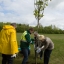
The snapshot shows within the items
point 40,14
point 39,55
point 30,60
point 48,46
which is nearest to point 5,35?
point 48,46

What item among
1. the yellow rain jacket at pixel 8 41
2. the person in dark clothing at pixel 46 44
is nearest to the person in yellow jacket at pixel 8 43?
the yellow rain jacket at pixel 8 41

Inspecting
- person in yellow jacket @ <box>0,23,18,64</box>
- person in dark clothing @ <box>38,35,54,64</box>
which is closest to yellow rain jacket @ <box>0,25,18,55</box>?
person in yellow jacket @ <box>0,23,18,64</box>

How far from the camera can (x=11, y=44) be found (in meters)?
8.43

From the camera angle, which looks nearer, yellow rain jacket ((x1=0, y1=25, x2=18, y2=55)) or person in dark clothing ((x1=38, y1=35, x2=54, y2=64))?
yellow rain jacket ((x1=0, y1=25, x2=18, y2=55))

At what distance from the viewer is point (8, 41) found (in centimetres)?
859

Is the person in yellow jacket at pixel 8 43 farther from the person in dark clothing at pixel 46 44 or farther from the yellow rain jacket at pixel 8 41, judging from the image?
the person in dark clothing at pixel 46 44

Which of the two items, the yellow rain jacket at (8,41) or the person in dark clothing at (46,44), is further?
the person in dark clothing at (46,44)

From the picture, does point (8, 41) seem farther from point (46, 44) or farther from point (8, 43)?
point (46, 44)

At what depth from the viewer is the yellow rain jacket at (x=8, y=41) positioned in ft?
27.7

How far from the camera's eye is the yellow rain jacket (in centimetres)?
843

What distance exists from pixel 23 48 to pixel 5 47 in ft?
4.68

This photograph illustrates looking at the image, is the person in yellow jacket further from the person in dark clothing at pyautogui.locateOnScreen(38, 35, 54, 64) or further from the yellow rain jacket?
the person in dark clothing at pyautogui.locateOnScreen(38, 35, 54, 64)

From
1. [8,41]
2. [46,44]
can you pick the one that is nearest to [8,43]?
[8,41]

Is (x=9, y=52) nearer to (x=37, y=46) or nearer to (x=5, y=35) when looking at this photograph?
(x=5, y=35)
